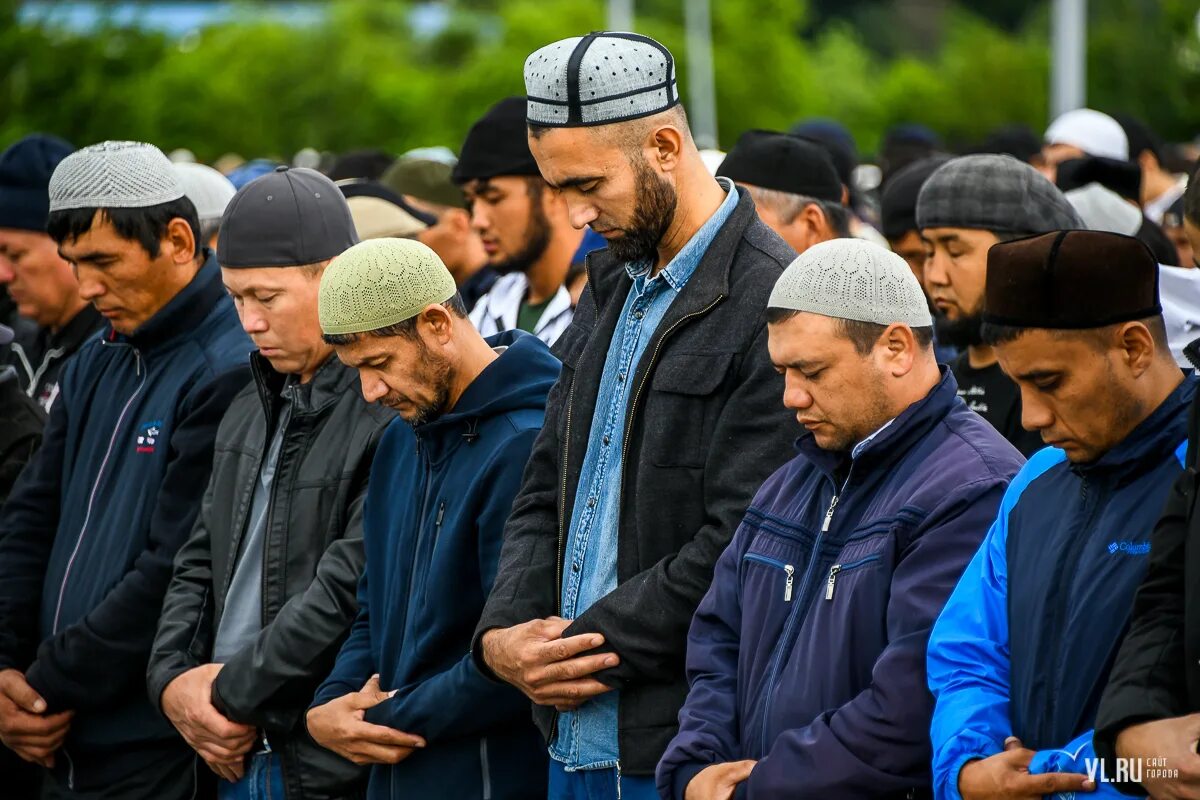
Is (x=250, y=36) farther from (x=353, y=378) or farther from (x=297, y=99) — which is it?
(x=353, y=378)

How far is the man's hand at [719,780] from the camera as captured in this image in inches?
142

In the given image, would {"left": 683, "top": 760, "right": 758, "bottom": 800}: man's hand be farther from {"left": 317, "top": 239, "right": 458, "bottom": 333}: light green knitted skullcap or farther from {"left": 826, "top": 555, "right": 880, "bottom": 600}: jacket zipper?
{"left": 317, "top": 239, "right": 458, "bottom": 333}: light green knitted skullcap

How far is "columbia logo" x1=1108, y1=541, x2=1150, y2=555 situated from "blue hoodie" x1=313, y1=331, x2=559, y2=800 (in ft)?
5.79

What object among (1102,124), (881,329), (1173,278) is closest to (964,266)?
(1173,278)

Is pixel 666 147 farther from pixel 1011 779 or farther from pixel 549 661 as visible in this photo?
pixel 1011 779

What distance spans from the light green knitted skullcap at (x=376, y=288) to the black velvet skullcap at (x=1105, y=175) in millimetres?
3989

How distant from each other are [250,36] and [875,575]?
3806cm

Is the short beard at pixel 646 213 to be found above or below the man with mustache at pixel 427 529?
above

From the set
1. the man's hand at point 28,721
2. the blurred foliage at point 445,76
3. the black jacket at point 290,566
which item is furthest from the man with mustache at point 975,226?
the blurred foliage at point 445,76

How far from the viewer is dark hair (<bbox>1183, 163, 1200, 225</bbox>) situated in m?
3.41

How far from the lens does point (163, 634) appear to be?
518cm

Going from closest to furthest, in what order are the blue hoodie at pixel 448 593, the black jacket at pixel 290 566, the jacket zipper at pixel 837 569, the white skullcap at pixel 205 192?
the jacket zipper at pixel 837 569 < the blue hoodie at pixel 448 593 < the black jacket at pixel 290 566 < the white skullcap at pixel 205 192

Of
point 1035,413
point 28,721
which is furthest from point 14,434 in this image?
point 1035,413

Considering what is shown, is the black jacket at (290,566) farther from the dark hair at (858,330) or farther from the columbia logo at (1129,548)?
the columbia logo at (1129,548)
